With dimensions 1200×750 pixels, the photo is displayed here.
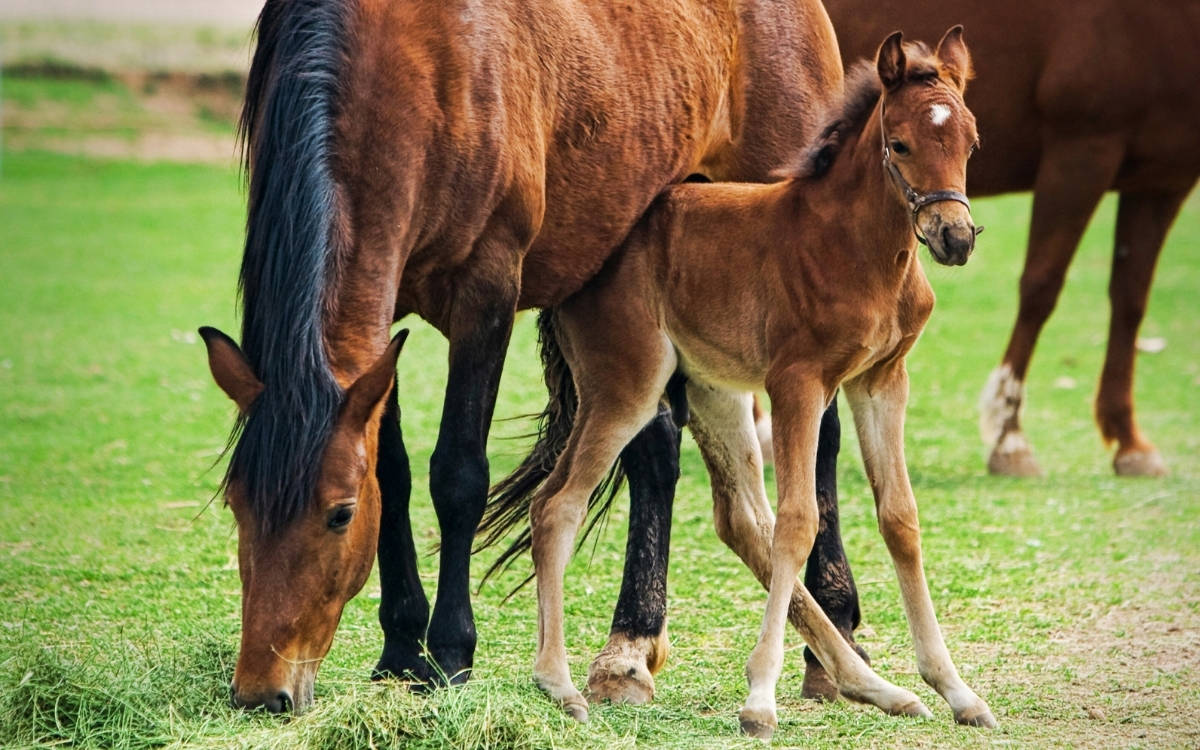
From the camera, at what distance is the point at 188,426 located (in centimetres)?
901

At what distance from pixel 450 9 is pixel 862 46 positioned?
376cm

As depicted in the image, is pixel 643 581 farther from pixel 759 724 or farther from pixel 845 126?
pixel 845 126

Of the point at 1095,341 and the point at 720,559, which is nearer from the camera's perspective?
the point at 720,559

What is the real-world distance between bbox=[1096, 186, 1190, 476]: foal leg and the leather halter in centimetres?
483

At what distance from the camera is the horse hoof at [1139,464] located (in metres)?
8.38

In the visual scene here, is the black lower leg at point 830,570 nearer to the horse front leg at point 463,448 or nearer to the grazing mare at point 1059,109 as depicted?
the horse front leg at point 463,448

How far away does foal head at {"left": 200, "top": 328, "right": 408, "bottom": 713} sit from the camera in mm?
3662

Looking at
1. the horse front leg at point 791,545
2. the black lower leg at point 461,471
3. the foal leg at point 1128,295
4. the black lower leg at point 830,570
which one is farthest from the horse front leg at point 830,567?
the foal leg at point 1128,295

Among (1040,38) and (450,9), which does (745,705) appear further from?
(1040,38)

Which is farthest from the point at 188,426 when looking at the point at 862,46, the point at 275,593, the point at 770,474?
the point at 275,593

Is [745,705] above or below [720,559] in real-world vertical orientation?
above

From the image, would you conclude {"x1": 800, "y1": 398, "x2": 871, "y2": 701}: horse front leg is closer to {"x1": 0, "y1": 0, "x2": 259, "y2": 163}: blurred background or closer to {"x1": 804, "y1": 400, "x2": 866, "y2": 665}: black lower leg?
{"x1": 804, "y1": 400, "x2": 866, "y2": 665}: black lower leg

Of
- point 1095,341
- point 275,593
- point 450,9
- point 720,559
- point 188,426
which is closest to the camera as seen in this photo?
point 275,593

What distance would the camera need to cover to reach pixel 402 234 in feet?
13.5
